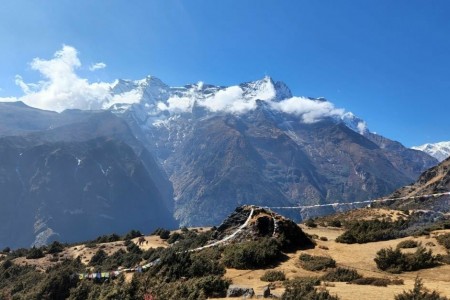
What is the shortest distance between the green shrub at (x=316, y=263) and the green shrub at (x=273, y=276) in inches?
95.2

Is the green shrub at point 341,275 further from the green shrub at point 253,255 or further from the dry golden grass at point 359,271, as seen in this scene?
the green shrub at point 253,255

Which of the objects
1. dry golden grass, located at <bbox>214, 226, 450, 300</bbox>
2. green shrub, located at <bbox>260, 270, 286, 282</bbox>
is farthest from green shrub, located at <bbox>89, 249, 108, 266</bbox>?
green shrub, located at <bbox>260, 270, 286, 282</bbox>

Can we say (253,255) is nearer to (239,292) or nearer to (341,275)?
(341,275)

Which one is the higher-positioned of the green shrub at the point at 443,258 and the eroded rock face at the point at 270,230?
the eroded rock face at the point at 270,230

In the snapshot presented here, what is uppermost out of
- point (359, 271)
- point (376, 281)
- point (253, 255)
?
point (253, 255)

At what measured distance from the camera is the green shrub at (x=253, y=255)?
25.6 m

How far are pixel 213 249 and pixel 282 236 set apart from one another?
199 inches

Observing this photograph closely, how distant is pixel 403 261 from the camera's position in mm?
23188

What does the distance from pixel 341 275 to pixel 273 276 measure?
11.3ft

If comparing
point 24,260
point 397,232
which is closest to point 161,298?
point 397,232

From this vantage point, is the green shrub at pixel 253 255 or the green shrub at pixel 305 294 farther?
the green shrub at pixel 253 255

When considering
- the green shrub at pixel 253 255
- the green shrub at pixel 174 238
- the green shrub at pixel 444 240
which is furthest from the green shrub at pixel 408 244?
the green shrub at pixel 174 238

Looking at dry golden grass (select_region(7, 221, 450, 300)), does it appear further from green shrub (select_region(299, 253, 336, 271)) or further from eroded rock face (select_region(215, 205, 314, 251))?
eroded rock face (select_region(215, 205, 314, 251))

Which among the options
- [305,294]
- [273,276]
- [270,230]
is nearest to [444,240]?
[270,230]
